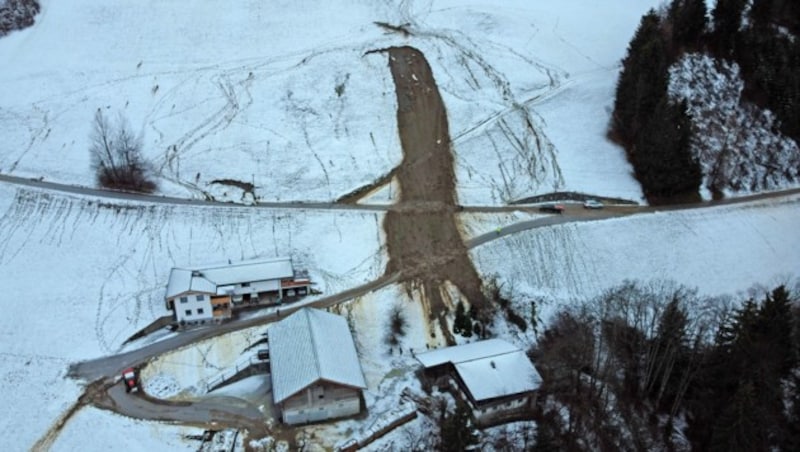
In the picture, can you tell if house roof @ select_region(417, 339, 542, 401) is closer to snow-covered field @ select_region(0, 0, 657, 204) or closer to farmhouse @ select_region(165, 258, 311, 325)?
farmhouse @ select_region(165, 258, 311, 325)

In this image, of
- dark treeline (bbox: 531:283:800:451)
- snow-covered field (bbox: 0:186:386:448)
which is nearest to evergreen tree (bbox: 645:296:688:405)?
dark treeline (bbox: 531:283:800:451)

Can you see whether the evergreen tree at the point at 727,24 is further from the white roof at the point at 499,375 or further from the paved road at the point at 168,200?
the white roof at the point at 499,375

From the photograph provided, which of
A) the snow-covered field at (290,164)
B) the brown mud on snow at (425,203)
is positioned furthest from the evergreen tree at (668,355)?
the brown mud on snow at (425,203)

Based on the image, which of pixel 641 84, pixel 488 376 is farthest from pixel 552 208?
pixel 488 376

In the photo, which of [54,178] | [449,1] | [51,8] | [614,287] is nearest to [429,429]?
[614,287]

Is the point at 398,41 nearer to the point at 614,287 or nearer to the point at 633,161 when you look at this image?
the point at 633,161
